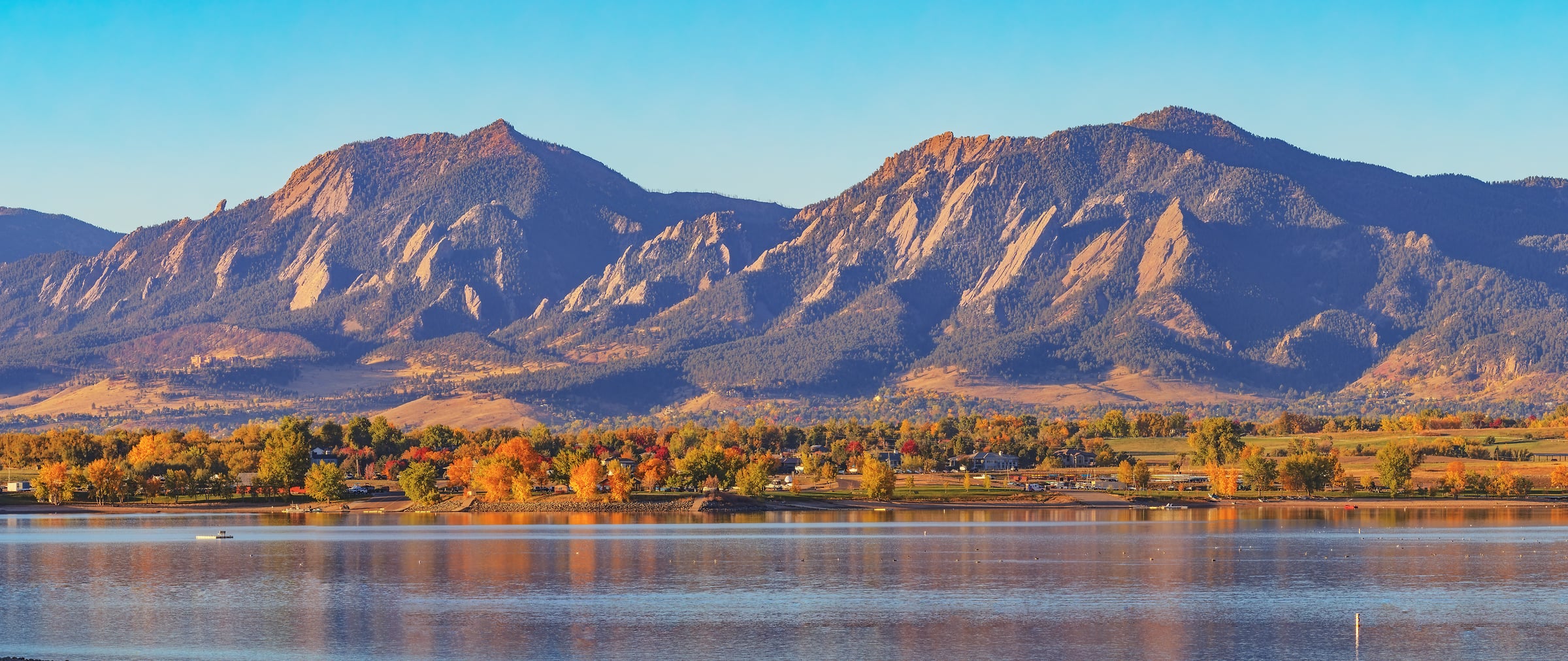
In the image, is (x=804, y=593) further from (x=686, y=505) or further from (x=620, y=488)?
(x=620, y=488)

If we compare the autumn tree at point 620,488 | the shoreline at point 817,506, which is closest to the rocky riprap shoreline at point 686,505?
the shoreline at point 817,506

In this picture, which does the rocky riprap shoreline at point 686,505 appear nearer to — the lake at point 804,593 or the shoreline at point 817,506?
the shoreline at point 817,506

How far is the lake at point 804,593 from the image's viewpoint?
7544cm

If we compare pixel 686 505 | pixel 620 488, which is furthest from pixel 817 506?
pixel 620 488

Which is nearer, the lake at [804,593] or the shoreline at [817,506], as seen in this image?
the lake at [804,593]

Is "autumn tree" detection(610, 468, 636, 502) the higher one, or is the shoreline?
"autumn tree" detection(610, 468, 636, 502)

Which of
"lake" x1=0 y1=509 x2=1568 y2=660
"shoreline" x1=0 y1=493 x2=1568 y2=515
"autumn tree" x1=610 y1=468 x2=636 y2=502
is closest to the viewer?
"lake" x1=0 y1=509 x2=1568 y2=660

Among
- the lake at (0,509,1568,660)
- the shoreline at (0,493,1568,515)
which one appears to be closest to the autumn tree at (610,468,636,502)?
the shoreline at (0,493,1568,515)

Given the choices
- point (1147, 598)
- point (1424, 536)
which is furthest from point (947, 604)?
point (1424, 536)

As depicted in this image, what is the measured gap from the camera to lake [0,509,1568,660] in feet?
247

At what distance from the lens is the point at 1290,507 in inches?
7505

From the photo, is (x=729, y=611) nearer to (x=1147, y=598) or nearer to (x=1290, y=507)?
(x=1147, y=598)

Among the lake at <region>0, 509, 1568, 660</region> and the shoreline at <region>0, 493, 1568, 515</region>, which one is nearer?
the lake at <region>0, 509, 1568, 660</region>

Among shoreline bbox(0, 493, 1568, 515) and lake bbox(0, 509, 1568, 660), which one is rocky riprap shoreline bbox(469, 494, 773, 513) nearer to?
shoreline bbox(0, 493, 1568, 515)
